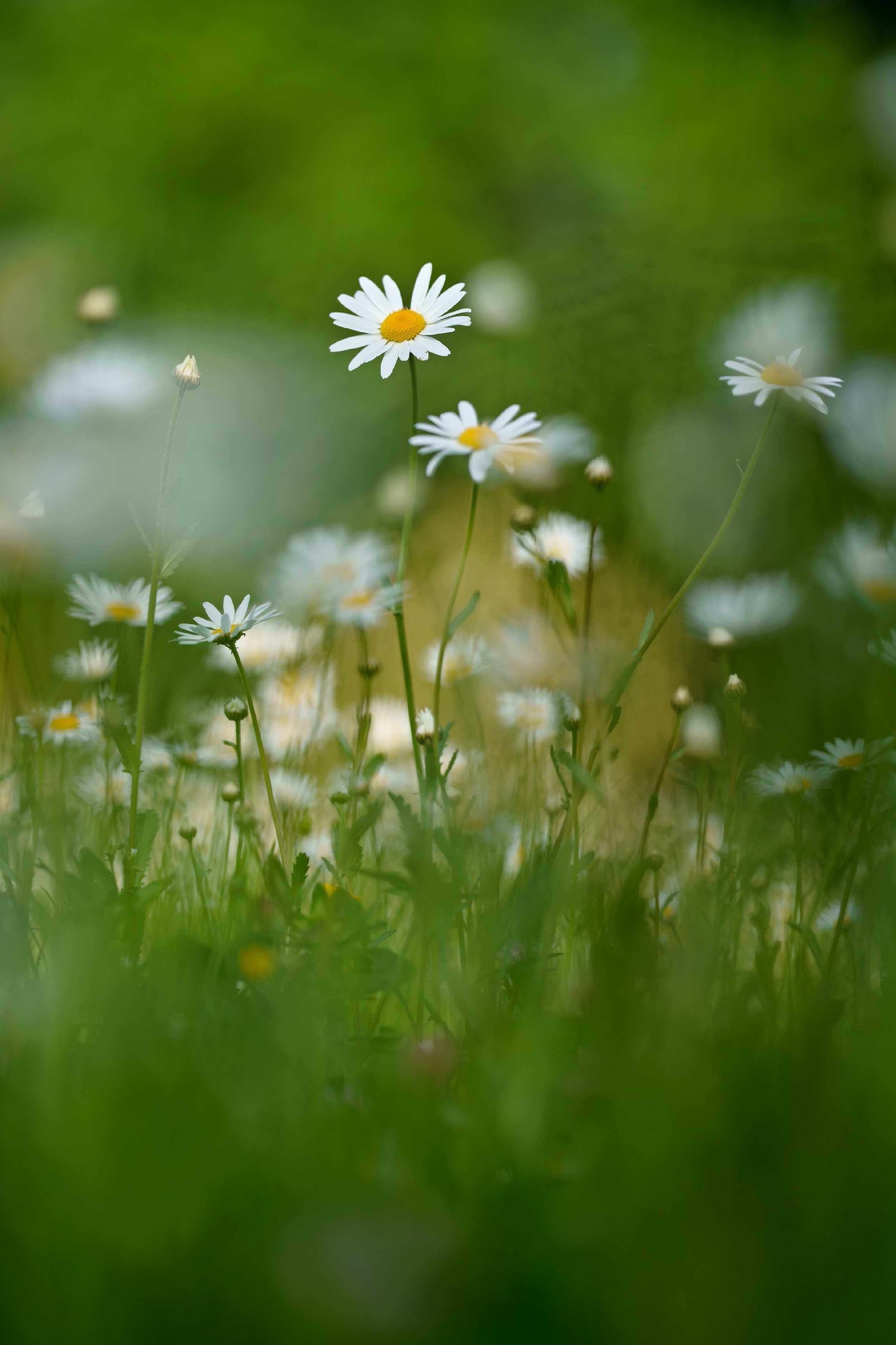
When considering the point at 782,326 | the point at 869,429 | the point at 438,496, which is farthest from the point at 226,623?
the point at 438,496

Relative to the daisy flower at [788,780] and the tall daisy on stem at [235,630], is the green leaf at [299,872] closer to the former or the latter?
the tall daisy on stem at [235,630]

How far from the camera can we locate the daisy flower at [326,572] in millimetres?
1211

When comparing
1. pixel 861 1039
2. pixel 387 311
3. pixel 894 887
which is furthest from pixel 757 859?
pixel 387 311

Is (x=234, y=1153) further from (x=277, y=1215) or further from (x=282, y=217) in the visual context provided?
(x=282, y=217)

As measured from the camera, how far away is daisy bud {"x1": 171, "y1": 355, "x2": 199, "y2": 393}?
2.79 feet

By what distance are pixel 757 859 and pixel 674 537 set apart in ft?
5.90

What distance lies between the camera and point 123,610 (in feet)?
3.96

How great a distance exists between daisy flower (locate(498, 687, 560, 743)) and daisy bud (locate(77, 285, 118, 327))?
0.72 metres

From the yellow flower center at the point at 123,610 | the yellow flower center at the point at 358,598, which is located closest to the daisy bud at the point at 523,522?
the yellow flower center at the point at 358,598

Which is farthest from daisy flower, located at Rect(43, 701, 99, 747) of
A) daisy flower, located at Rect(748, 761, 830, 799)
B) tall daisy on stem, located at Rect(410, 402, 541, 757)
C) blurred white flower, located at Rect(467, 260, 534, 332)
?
blurred white flower, located at Rect(467, 260, 534, 332)

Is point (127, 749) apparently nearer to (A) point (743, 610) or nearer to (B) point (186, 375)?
(B) point (186, 375)

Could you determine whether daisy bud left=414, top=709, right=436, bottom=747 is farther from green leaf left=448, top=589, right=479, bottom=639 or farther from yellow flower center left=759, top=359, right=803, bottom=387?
yellow flower center left=759, top=359, right=803, bottom=387

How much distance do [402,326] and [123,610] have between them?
1.54ft

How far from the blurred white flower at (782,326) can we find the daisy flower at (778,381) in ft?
1.51
